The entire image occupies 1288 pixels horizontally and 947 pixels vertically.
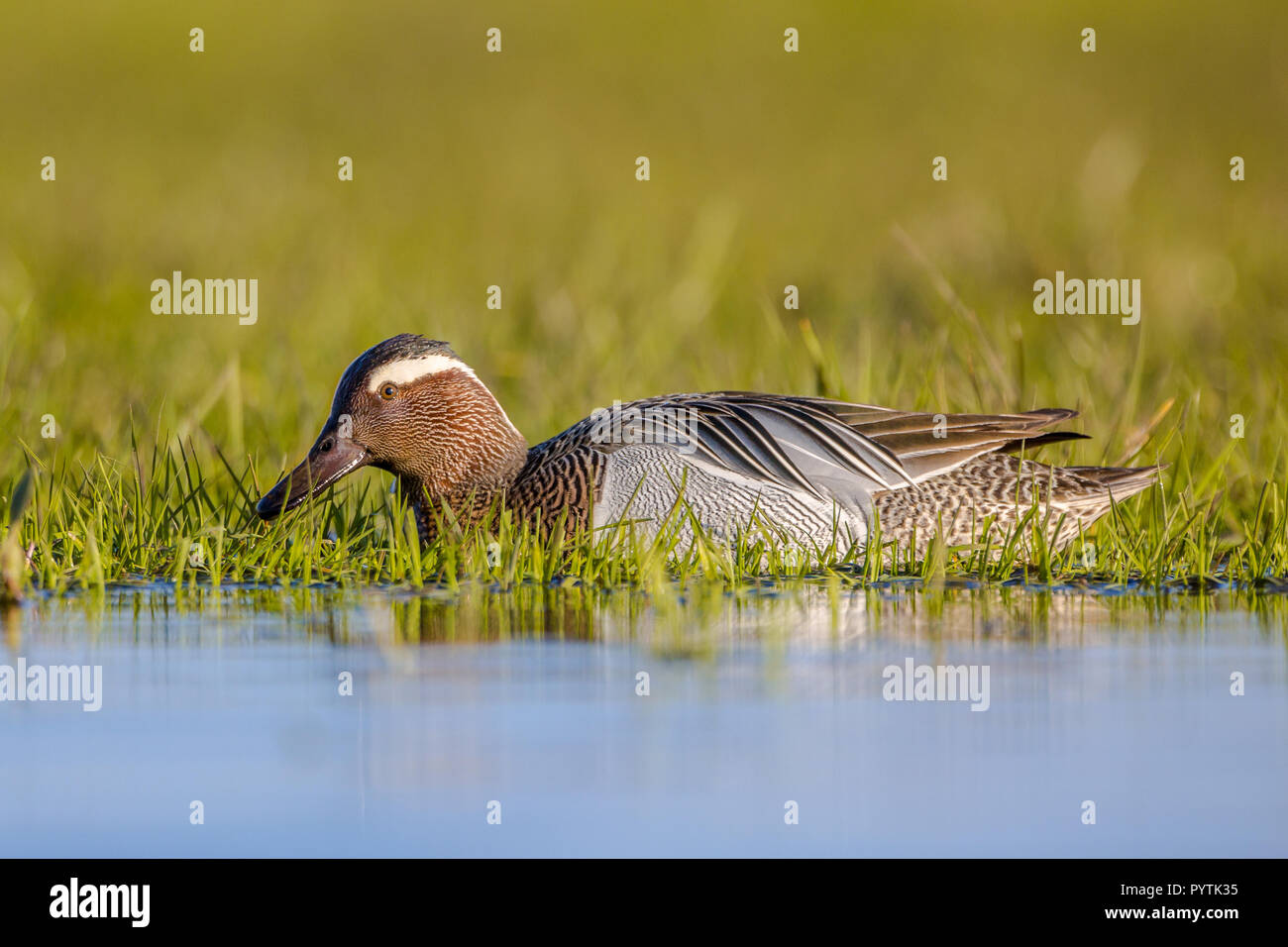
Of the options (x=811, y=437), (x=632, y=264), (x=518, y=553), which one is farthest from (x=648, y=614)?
(x=632, y=264)

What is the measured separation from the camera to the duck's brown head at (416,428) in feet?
24.6

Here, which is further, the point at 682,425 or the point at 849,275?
A: the point at 849,275

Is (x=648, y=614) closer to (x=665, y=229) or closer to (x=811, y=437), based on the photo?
(x=811, y=437)

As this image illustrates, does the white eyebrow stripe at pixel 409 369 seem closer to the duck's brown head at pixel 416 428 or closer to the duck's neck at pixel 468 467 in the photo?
the duck's brown head at pixel 416 428

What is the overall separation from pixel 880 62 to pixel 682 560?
59.0 ft

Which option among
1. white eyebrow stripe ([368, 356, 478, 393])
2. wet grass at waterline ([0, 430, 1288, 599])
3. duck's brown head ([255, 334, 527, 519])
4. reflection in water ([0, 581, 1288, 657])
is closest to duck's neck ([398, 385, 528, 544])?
duck's brown head ([255, 334, 527, 519])

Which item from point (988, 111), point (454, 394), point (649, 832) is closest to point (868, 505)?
point (454, 394)

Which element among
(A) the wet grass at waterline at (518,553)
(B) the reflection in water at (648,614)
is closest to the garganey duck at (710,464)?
(A) the wet grass at waterline at (518,553)

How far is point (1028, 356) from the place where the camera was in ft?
36.0

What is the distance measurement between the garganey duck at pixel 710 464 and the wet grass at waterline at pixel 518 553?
0.13 metres

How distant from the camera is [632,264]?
13.6 metres

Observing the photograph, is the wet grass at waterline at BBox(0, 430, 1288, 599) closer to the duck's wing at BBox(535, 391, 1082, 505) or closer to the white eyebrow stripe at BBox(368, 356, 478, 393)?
the duck's wing at BBox(535, 391, 1082, 505)

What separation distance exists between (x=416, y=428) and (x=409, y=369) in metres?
0.21

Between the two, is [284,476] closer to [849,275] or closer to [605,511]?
[605,511]
